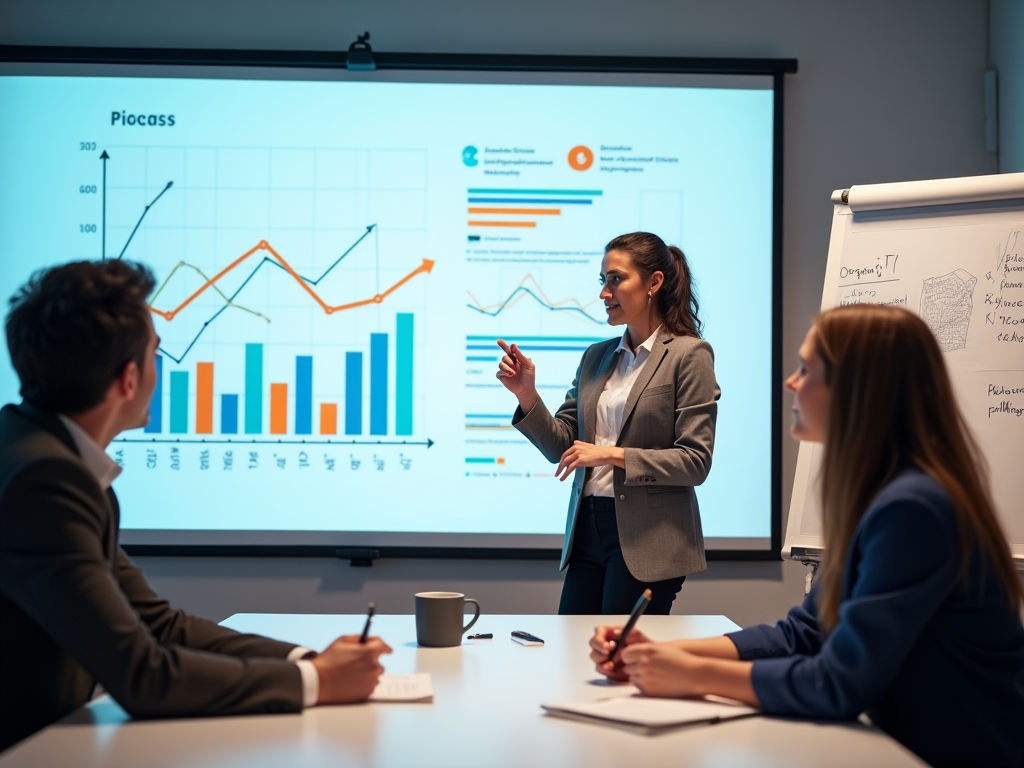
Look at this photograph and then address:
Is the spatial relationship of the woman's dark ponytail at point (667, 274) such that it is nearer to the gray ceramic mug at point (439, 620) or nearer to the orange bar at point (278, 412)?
the gray ceramic mug at point (439, 620)

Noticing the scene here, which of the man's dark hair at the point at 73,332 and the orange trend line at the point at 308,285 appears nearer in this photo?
the man's dark hair at the point at 73,332

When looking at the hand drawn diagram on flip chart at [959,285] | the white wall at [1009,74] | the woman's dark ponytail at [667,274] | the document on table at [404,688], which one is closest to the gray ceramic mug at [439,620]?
the document on table at [404,688]

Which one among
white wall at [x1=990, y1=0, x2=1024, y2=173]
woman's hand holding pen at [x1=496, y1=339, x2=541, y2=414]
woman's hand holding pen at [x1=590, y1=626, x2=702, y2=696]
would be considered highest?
white wall at [x1=990, y1=0, x2=1024, y2=173]

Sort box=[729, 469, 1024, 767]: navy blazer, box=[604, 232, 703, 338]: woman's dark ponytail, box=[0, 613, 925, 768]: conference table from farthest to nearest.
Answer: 1. box=[604, 232, 703, 338]: woman's dark ponytail
2. box=[729, 469, 1024, 767]: navy blazer
3. box=[0, 613, 925, 768]: conference table

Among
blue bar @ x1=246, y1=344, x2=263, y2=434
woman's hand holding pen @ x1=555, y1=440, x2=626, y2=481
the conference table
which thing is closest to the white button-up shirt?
woman's hand holding pen @ x1=555, y1=440, x2=626, y2=481

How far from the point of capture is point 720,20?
3.68m

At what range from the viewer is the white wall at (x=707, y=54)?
3549 mm

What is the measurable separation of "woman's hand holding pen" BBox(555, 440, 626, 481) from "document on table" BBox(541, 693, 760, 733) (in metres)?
1.03

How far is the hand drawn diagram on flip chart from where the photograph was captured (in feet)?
8.46

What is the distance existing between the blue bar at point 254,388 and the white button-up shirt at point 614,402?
155 centimetres

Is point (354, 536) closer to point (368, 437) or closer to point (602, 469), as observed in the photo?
point (368, 437)

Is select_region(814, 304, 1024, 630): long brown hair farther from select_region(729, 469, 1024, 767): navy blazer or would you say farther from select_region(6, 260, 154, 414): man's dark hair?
select_region(6, 260, 154, 414): man's dark hair

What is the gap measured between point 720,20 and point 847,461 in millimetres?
2911

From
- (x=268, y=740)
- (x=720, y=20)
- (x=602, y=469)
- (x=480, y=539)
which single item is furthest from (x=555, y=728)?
(x=720, y=20)
